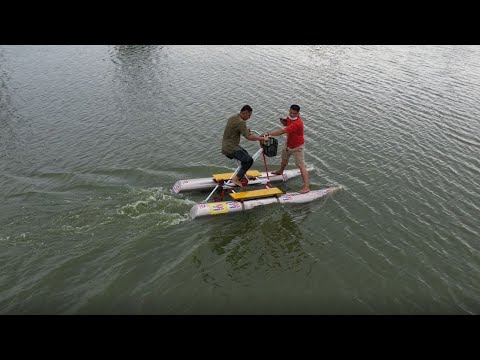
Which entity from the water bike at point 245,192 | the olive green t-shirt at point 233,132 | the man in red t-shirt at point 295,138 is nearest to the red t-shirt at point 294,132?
the man in red t-shirt at point 295,138

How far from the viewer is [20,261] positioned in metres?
9.73

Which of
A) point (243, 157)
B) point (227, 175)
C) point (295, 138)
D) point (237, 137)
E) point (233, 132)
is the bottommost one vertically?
point (227, 175)

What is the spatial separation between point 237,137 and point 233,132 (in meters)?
0.23

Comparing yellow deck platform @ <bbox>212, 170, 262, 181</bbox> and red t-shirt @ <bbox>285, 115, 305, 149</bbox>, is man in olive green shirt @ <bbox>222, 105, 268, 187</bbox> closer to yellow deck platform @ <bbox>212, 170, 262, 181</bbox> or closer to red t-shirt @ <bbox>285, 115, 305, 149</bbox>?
yellow deck platform @ <bbox>212, 170, 262, 181</bbox>

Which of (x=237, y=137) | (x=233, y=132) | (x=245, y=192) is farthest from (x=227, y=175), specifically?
(x=233, y=132)

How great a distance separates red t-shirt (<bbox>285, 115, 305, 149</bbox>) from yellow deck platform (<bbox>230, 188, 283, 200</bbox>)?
1.65 metres

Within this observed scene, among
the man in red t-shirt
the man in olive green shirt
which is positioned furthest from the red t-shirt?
the man in olive green shirt

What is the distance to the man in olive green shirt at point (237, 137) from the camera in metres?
12.2

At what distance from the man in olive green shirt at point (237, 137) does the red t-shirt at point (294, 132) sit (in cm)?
89

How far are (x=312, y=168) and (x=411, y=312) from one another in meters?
7.16

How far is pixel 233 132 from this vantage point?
1250 centimetres

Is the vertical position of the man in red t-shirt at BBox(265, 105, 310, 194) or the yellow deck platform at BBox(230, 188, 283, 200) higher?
the man in red t-shirt at BBox(265, 105, 310, 194)

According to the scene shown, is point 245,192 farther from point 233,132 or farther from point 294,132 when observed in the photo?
point 294,132

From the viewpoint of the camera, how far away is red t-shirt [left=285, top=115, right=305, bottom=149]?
12.9 metres
